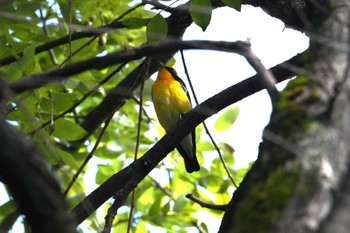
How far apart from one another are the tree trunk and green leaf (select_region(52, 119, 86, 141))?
2.66 m

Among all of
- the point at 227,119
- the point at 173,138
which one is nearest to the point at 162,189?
the point at 227,119

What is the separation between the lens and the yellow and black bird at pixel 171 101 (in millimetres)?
7797

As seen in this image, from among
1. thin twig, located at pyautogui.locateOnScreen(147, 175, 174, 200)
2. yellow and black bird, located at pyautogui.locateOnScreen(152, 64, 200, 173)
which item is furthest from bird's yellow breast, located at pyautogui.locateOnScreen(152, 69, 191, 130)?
thin twig, located at pyautogui.locateOnScreen(147, 175, 174, 200)

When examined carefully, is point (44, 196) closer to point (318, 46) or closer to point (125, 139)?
point (318, 46)

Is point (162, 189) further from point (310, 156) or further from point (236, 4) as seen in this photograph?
point (310, 156)

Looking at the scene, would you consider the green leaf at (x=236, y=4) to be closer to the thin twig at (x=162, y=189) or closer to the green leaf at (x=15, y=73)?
the green leaf at (x=15, y=73)

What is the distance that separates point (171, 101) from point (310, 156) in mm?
6297

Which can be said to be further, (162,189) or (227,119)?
(162,189)

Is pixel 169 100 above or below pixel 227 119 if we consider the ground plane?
above

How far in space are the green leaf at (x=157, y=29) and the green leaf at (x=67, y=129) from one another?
1047 mm

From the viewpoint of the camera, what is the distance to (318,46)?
213 centimetres

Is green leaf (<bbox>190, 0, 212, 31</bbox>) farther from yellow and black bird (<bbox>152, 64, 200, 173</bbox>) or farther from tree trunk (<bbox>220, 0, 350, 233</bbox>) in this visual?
yellow and black bird (<bbox>152, 64, 200, 173</bbox>)

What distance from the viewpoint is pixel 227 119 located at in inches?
224

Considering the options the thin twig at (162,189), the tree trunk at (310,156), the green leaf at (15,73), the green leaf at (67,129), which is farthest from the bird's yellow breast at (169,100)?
the tree trunk at (310,156)
